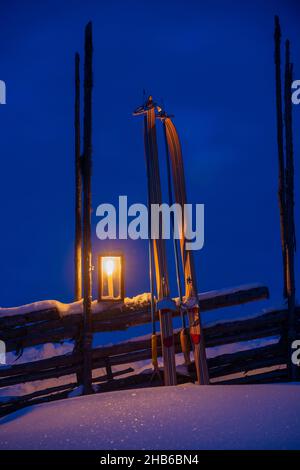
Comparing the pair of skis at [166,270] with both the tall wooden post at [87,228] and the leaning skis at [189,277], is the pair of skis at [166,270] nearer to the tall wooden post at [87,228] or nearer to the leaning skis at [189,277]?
the leaning skis at [189,277]

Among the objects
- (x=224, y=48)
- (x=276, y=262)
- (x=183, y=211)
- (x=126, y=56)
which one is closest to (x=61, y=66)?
(x=126, y=56)

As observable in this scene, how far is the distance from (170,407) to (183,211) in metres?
4.02

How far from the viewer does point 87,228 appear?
817 centimetres

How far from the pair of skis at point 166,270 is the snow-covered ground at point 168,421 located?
2486 mm

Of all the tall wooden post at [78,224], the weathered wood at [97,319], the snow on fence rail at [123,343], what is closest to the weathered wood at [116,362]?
the snow on fence rail at [123,343]

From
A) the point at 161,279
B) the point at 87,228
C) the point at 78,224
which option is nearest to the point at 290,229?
the point at 161,279

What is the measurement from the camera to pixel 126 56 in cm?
17138

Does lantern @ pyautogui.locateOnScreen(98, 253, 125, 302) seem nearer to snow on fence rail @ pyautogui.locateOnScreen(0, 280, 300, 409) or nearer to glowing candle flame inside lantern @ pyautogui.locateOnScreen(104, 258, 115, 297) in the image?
glowing candle flame inside lantern @ pyautogui.locateOnScreen(104, 258, 115, 297)

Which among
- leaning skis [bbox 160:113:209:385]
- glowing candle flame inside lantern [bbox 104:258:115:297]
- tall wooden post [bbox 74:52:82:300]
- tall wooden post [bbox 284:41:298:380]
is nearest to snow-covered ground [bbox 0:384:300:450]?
leaning skis [bbox 160:113:209:385]

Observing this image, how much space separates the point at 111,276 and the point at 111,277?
0.05ft

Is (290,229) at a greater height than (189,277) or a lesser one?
greater

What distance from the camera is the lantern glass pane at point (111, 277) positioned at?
7742 millimetres

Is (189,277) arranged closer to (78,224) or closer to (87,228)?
(87,228)

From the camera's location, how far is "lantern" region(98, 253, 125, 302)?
25.4 feet
